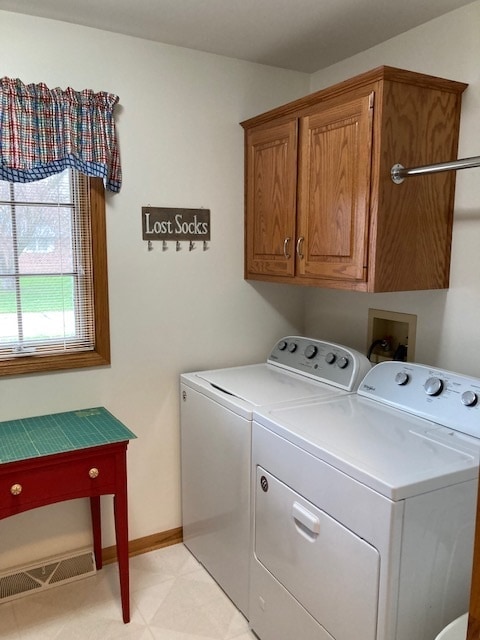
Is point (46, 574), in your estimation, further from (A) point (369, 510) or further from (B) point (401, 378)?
(B) point (401, 378)

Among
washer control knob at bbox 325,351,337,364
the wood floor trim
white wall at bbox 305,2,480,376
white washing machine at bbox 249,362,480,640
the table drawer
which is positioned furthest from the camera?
the wood floor trim

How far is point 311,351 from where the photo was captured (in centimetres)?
253

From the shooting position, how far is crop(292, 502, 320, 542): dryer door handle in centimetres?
164

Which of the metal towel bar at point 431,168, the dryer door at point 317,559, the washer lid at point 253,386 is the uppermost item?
the metal towel bar at point 431,168

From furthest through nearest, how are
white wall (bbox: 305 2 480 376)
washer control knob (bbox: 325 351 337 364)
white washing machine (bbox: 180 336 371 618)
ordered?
washer control knob (bbox: 325 351 337 364), white washing machine (bbox: 180 336 371 618), white wall (bbox: 305 2 480 376)

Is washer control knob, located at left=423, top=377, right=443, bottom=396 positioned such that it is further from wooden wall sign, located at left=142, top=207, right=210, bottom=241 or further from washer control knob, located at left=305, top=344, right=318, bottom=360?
wooden wall sign, located at left=142, top=207, right=210, bottom=241

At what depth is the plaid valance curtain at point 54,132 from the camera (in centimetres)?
204

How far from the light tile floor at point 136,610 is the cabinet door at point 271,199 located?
59.0 inches

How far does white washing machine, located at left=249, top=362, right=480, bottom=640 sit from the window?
3.13 ft

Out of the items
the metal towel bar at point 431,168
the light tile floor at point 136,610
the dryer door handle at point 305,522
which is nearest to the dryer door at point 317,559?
the dryer door handle at point 305,522

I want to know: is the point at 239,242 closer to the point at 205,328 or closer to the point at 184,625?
the point at 205,328

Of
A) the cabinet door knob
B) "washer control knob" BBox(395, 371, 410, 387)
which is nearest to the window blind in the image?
the cabinet door knob

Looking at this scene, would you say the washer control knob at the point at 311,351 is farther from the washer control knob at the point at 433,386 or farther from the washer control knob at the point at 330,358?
the washer control knob at the point at 433,386

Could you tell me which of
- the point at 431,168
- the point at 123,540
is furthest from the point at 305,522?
the point at 431,168
